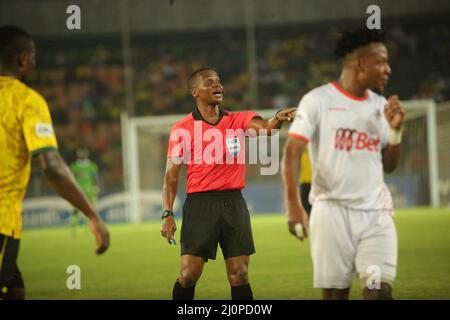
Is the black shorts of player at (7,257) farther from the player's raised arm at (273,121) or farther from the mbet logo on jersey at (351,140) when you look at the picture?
the player's raised arm at (273,121)

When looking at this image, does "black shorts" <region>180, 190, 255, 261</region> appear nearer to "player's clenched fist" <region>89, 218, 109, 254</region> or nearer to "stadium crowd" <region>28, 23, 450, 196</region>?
→ "player's clenched fist" <region>89, 218, 109, 254</region>

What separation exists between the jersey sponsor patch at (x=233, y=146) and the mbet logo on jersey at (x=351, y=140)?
1.58 meters

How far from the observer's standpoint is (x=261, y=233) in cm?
1833

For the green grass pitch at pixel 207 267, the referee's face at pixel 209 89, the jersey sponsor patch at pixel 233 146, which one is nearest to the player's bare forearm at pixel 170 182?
the jersey sponsor patch at pixel 233 146

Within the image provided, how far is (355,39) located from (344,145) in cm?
72

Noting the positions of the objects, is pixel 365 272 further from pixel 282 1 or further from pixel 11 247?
pixel 282 1

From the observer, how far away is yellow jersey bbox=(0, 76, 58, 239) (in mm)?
4492

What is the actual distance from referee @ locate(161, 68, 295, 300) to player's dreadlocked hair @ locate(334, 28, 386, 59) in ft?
4.29

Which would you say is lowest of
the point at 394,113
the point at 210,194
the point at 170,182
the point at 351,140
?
the point at 210,194

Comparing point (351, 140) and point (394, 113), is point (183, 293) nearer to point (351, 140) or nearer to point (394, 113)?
point (351, 140)

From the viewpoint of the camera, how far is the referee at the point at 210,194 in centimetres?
659

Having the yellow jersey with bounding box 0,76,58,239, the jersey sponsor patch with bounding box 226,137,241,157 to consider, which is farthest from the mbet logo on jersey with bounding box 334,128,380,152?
the yellow jersey with bounding box 0,76,58,239

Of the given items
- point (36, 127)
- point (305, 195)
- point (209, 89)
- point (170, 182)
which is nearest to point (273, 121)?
point (209, 89)

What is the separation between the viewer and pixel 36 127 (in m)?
4.49
